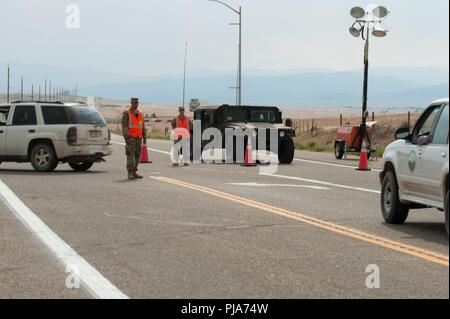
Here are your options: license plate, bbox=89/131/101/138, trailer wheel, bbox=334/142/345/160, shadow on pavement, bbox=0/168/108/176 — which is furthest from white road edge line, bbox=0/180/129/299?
trailer wheel, bbox=334/142/345/160

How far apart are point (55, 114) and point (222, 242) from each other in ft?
44.5

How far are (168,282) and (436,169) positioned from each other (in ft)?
14.2

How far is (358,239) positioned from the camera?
1031 cm

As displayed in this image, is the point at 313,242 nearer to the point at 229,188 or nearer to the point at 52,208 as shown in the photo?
the point at 52,208

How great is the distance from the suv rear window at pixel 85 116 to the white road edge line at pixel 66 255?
8.17 meters

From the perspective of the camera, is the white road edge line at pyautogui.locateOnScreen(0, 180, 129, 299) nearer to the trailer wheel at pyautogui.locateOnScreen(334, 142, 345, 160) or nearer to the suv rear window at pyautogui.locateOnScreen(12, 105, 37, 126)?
the suv rear window at pyautogui.locateOnScreen(12, 105, 37, 126)

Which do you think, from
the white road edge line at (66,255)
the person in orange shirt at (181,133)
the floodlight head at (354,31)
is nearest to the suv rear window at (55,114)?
the person in orange shirt at (181,133)

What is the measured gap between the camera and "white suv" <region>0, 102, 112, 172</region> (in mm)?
22344

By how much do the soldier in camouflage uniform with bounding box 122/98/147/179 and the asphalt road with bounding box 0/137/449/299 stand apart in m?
1.61

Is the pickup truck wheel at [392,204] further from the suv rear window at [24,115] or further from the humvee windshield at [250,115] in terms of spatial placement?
the humvee windshield at [250,115]

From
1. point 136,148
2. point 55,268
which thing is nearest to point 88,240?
point 55,268

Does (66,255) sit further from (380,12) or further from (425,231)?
(380,12)

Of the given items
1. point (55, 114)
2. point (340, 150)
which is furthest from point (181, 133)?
point (340, 150)

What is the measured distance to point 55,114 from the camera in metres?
22.7
